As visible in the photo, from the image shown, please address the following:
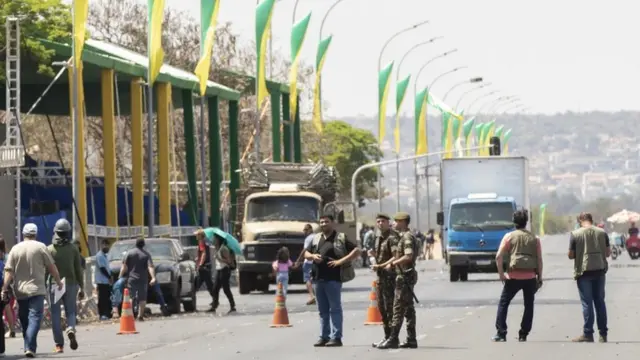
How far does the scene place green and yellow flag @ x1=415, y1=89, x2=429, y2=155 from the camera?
79500 millimetres

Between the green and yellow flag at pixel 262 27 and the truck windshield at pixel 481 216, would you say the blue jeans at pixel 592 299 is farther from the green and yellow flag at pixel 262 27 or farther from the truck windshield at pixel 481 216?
the green and yellow flag at pixel 262 27

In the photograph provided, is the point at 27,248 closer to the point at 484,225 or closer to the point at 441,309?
the point at 441,309

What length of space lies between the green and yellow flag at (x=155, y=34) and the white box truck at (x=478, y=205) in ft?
29.7

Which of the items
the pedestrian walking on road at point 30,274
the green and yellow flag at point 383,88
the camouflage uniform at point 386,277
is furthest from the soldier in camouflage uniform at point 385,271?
the green and yellow flag at point 383,88

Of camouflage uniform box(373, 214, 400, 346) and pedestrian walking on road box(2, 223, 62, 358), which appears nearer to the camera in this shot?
pedestrian walking on road box(2, 223, 62, 358)

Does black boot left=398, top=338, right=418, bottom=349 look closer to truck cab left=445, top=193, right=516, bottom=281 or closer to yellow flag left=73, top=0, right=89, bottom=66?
yellow flag left=73, top=0, right=89, bottom=66

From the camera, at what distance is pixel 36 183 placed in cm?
5859

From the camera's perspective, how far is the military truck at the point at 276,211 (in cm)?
4472

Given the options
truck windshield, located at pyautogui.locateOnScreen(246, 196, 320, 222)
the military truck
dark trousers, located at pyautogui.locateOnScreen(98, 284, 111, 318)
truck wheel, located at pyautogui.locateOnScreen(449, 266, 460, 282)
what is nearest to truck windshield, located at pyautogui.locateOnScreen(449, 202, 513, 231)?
truck wheel, located at pyautogui.locateOnScreen(449, 266, 460, 282)

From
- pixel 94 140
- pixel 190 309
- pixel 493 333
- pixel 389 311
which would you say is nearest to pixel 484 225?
pixel 190 309

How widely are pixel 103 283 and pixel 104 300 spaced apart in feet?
1.08

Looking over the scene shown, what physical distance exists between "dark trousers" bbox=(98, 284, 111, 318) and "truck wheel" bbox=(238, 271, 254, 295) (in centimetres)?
1212

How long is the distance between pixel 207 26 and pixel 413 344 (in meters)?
26.6

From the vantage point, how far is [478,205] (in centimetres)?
4831
